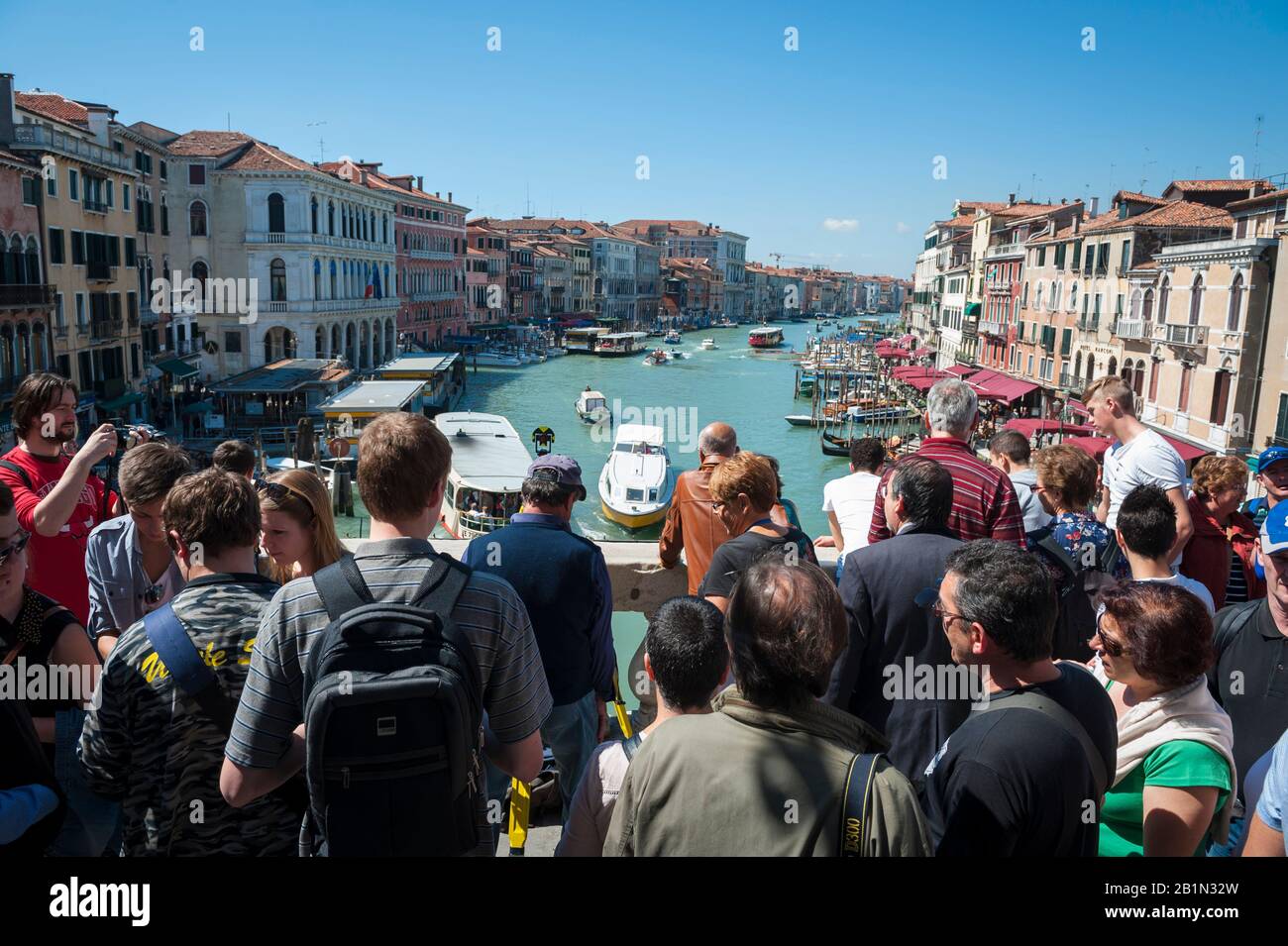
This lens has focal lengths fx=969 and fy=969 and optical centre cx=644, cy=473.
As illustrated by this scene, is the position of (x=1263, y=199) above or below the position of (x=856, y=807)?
above

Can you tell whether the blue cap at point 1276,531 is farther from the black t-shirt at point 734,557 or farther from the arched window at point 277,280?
the arched window at point 277,280

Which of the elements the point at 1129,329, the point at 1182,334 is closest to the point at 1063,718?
the point at 1182,334

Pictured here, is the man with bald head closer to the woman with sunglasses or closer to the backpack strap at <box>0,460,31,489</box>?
the woman with sunglasses

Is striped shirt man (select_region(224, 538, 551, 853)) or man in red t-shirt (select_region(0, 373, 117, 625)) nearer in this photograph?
striped shirt man (select_region(224, 538, 551, 853))

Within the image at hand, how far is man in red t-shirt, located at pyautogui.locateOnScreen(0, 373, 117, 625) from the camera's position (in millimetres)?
3074

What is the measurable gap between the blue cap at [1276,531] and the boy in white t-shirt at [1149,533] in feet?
1.45

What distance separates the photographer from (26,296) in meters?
20.5

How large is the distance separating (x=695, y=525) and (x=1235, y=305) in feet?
74.6

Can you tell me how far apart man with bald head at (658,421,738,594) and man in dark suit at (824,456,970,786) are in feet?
3.14

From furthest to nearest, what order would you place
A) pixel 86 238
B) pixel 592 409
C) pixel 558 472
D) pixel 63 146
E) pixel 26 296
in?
1. pixel 592 409
2. pixel 86 238
3. pixel 63 146
4. pixel 26 296
5. pixel 558 472

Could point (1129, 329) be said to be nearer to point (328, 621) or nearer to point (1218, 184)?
point (1218, 184)

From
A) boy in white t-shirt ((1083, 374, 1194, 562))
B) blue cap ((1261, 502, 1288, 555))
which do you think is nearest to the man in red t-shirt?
blue cap ((1261, 502, 1288, 555))

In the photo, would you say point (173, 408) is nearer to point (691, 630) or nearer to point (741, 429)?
point (741, 429)
